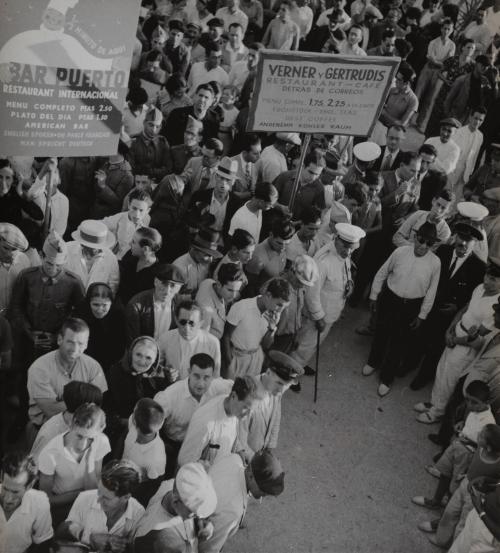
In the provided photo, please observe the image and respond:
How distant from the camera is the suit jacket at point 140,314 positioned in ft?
18.5

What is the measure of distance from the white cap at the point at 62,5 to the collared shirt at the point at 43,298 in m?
2.06

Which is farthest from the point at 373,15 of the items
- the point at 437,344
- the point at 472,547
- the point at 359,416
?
the point at 472,547

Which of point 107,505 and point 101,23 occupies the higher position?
point 101,23

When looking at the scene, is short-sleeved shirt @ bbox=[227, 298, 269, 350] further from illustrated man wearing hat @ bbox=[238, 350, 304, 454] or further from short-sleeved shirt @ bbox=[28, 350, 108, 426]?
short-sleeved shirt @ bbox=[28, 350, 108, 426]

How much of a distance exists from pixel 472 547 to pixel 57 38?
442cm

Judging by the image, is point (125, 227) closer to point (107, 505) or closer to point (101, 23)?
point (101, 23)

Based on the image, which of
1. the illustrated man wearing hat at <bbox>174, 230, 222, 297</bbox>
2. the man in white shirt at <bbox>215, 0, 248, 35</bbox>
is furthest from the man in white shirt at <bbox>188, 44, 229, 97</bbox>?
the illustrated man wearing hat at <bbox>174, 230, 222, 297</bbox>

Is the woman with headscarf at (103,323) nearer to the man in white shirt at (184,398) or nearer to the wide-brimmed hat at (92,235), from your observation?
the wide-brimmed hat at (92,235)

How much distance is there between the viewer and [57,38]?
4.39m

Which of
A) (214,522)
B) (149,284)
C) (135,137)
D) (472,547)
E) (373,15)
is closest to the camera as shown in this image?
(214,522)

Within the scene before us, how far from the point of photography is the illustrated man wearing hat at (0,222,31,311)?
5387 mm

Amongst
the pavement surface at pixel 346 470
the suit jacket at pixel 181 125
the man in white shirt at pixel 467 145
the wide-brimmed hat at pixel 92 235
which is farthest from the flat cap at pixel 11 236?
the man in white shirt at pixel 467 145

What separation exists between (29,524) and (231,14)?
10.2 metres

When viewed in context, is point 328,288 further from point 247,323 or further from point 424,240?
point 247,323
